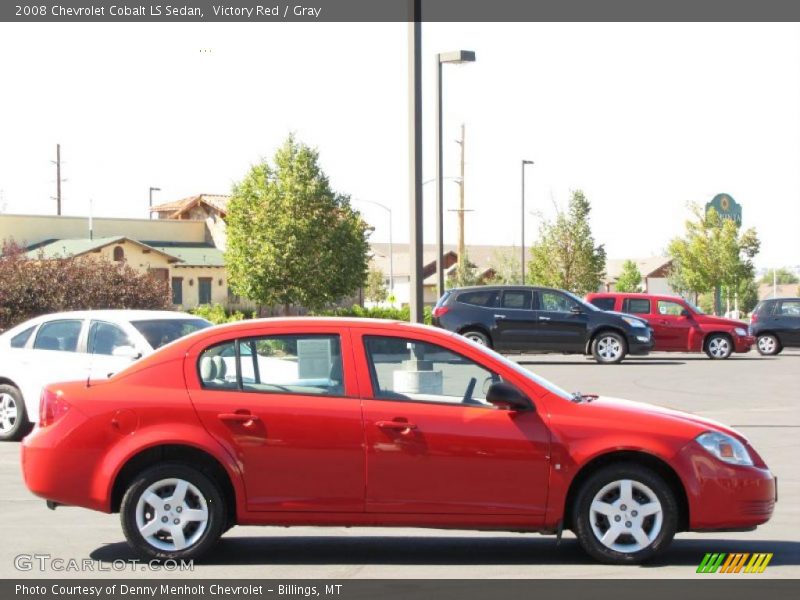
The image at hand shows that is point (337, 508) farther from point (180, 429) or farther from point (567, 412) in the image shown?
point (567, 412)

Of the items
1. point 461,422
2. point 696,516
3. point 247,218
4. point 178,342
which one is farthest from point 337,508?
point 247,218

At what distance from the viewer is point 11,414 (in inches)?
569

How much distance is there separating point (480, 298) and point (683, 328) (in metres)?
6.31

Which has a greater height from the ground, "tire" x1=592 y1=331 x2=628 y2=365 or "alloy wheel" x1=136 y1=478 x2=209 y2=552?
"tire" x1=592 y1=331 x2=628 y2=365

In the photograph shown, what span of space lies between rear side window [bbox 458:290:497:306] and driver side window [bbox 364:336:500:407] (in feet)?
71.8

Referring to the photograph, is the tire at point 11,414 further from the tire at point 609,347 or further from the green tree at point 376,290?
the green tree at point 376,290

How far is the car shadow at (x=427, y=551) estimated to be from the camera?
7.78 metres

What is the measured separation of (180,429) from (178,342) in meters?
0.64

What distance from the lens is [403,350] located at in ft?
25.4

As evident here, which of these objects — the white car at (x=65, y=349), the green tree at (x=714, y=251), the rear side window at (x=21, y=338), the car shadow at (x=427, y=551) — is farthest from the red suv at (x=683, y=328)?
the green tree at (x=714, y=251)

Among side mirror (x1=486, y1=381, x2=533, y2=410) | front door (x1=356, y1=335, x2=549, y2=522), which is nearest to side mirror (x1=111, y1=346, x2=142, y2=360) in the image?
front door (x1=356, y1=335, x2=549, y2=522)

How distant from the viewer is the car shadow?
7.78m

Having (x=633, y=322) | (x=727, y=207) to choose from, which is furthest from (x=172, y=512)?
(x=727, y=207)

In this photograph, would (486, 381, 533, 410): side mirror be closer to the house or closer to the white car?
the white car
